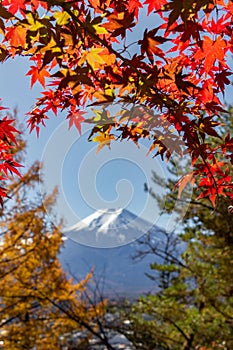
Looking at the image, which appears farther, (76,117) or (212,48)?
(76,117)

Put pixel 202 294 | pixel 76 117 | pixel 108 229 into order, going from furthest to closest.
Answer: pixel 202 294 < pixel 108 229 < pixel 76 117

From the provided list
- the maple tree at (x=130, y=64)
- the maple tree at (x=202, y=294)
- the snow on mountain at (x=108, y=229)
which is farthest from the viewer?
the maple tree at (x=202, y=294)

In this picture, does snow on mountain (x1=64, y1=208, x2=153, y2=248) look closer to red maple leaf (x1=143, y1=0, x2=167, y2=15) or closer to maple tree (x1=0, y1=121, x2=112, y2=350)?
red maple leaf (x1=143, y1=0, x2=167, y2=15)

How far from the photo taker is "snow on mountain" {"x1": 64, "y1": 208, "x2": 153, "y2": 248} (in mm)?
2385

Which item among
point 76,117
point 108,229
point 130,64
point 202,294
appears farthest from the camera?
point 202,294

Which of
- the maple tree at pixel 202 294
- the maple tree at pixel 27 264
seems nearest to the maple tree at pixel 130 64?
the maple tree at pixel 202 294

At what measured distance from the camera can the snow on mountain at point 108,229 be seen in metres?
2.38

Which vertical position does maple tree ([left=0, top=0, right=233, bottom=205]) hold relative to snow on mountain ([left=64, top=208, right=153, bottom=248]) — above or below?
below

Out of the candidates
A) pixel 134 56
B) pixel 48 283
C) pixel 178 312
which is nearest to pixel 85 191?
pixel 134 56

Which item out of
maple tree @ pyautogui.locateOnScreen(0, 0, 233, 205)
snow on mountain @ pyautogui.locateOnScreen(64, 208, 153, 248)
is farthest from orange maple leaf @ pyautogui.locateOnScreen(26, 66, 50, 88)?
snow on mountain @ pyautogui.locateOnScreen(64, 208, 153, 248)

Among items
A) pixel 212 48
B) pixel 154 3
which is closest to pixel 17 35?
pixel 154 3

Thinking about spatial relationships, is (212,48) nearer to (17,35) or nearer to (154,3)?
(154,3)

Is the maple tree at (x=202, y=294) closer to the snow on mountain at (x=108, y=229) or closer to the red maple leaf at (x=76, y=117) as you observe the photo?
the snow on mountain at (x=108, y=229)

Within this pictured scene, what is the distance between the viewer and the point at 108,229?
2488 mm
